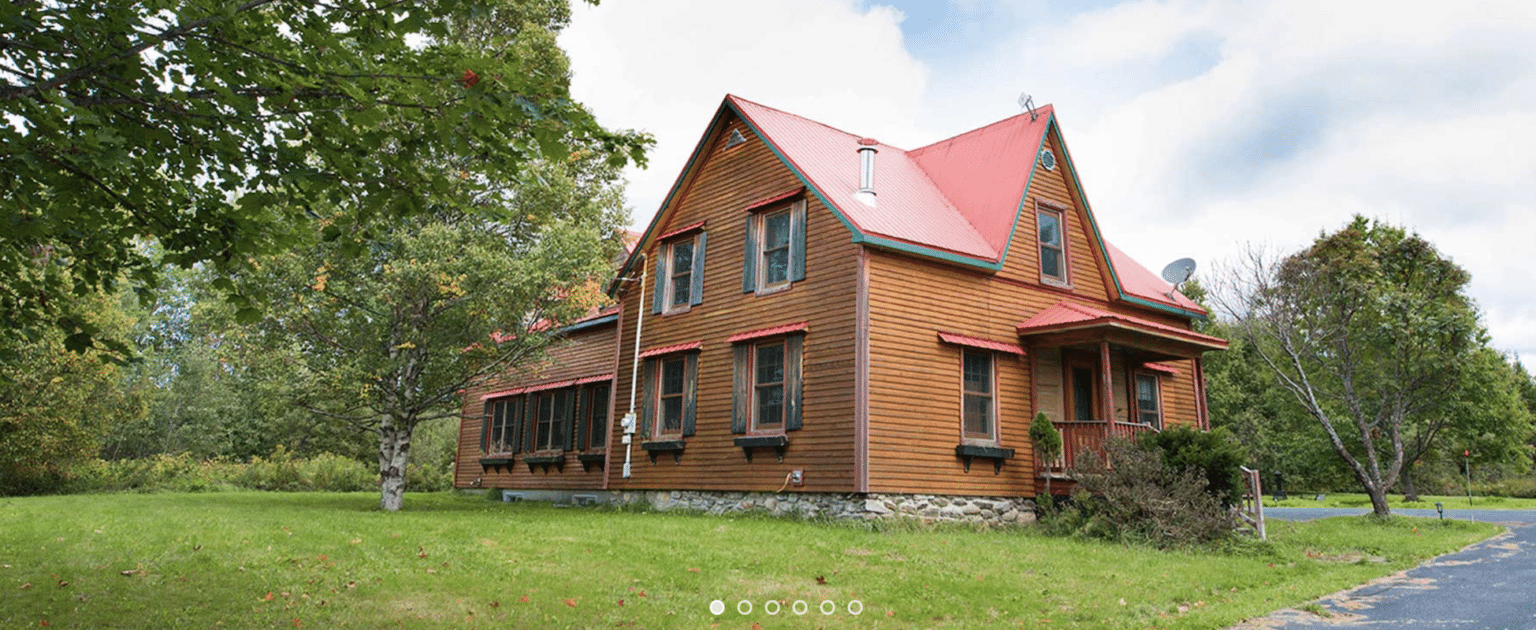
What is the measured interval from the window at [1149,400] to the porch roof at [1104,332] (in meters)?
1.65

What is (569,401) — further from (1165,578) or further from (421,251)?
(1165,578)

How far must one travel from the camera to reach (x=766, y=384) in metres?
16.5

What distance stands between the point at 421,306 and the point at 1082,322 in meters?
12.8

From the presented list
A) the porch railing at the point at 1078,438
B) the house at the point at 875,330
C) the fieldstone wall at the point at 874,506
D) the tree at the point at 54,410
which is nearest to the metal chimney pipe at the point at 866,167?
the house at the point at 875,330

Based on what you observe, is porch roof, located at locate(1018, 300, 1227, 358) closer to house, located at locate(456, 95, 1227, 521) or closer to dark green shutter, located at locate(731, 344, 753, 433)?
house, located at locate(456, 95, 1227, 521)

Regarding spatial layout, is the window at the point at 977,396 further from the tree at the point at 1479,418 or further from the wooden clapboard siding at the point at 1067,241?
the tree at the point at 1479,418

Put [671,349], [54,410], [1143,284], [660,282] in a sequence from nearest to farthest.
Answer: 1. [671,349]
2. [660,282]
3. [1143,284]
4. [54,410]

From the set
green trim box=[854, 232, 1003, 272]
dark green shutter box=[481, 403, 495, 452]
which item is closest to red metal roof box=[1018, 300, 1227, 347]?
green trim box=[854, 232, 1003, 272]

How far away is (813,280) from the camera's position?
A: 16.2 meters

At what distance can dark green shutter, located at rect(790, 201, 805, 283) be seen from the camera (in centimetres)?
1648

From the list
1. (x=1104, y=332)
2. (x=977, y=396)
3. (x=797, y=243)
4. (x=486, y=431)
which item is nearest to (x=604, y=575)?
(x=797, y=243)

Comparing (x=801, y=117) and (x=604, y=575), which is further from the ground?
(x=801, y=117)

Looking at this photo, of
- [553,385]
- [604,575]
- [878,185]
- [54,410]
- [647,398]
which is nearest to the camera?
[604,575]

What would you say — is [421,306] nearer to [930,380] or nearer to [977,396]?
[930,380]
